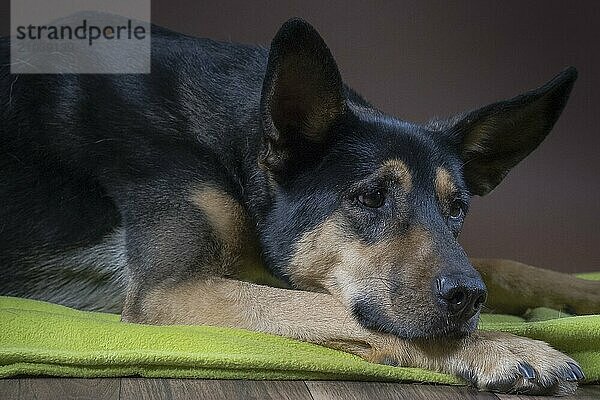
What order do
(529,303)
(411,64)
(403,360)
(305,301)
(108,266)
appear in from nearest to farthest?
1. (403,360)
2. (305,301)
3. (108,266)
4. (529,303)
5. (411,64)

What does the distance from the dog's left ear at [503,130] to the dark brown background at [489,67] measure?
1236mm

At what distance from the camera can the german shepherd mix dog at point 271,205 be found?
2275 mm

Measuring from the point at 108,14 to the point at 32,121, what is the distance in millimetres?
427

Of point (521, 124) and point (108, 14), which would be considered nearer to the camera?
point (521, 124)

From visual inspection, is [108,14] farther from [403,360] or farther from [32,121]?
[403,360]

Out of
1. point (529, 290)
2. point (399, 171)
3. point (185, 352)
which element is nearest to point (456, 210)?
point (399, 171)

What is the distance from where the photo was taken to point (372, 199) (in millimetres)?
2436

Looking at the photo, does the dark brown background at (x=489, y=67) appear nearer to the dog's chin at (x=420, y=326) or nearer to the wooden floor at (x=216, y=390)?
the dog's chin at (x=420, y=326)

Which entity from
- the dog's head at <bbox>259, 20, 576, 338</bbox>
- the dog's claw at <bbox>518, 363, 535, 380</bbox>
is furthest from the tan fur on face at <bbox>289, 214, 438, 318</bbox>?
the dog's claw at <bbox>518, 363, 535, 380</bbox>

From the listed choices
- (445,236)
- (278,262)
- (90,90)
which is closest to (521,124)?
(445,236)

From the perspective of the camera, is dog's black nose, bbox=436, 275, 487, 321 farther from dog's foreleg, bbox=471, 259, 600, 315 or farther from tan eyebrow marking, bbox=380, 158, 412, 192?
dog's foreleg, bbox=471, 259, 600, 315

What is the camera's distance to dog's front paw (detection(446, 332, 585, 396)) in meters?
2.18

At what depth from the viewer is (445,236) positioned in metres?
2.33

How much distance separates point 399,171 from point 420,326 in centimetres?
41
